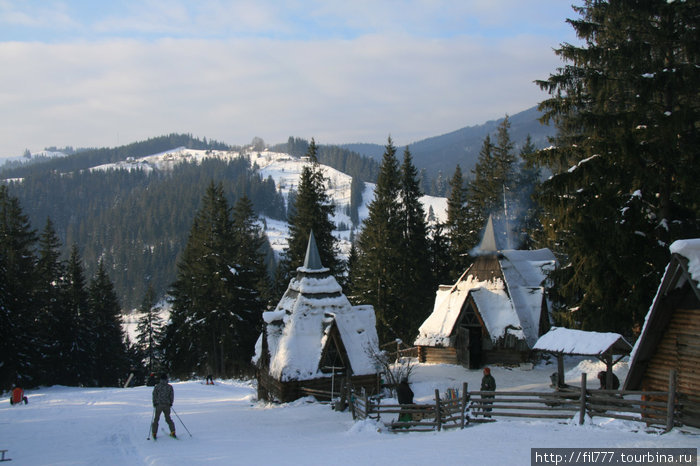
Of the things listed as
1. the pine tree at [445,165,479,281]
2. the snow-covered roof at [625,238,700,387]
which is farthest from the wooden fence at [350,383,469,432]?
the pine tree at [445,165,479,281]

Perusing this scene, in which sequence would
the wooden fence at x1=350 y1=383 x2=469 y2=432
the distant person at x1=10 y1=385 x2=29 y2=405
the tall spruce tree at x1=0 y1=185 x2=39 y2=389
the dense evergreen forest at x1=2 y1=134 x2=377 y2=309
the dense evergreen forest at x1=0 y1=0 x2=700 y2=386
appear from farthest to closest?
1. the dense evergreen forest at x1=2 y1=134 x2=377 y2=309
2. the tall spruce tree at x1=0 y1=185 x2=39 y2=389
3. the distant person at x1=10 y1=385 x2=29 y2=405
4. the dense evergreen forest at x1=0 y1=0 x2=700 y2=386
5. the wooden fence at x1=350 y1=383 x2=469 y2=432

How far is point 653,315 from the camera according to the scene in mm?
12289

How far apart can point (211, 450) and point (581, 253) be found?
42.8ft

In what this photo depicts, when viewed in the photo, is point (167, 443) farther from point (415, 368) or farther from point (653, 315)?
→ point (415, 368)

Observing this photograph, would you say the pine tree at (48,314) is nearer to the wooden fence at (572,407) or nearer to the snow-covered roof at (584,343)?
the wooden fence at (572,407)

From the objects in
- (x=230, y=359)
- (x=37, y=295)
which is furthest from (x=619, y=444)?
(x=37, y=295)

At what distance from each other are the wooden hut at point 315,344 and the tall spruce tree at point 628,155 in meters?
10.1

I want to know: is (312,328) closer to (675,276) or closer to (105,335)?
(675,276)

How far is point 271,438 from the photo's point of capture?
1500 centimetres

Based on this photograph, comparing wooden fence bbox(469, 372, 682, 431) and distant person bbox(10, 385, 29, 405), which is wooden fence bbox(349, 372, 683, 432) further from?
distant person bbox(10, 385, 29, 405)

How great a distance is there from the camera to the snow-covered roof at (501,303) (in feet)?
95.1

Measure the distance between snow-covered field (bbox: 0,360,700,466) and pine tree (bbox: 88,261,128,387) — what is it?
1074 inches

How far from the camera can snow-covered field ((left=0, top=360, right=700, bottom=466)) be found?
11242 millimetres

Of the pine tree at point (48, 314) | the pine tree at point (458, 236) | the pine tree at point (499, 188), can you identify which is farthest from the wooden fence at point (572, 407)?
the pine tree at point (48, 314)
